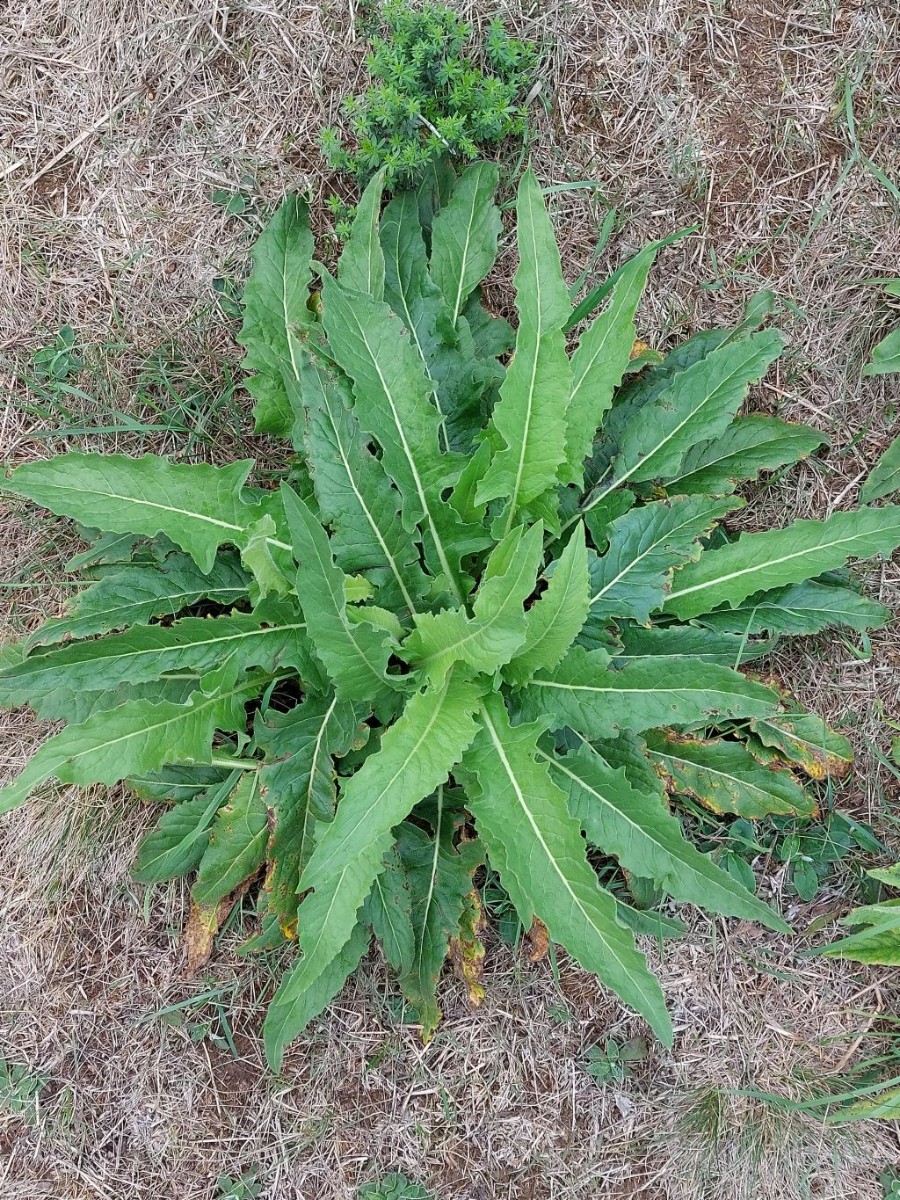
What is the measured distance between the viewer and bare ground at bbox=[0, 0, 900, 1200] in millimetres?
2545

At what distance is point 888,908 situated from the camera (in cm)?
249

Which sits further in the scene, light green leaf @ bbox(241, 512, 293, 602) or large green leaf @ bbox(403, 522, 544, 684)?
light green leaf @ bbox(241, 512, 293, 602)

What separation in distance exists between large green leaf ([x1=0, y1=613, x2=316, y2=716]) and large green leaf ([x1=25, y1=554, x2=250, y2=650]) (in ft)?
0.52

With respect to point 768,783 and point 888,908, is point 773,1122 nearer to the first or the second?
point 888,908

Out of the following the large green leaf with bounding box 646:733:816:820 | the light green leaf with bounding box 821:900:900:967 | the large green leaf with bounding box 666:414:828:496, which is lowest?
the light green leaf with bounding box 821:900:900:967

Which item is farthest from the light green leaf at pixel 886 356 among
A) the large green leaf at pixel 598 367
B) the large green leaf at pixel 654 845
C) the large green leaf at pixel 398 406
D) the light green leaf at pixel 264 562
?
the light green leaf at pixel 264 562

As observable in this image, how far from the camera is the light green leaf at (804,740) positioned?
8.24 feet

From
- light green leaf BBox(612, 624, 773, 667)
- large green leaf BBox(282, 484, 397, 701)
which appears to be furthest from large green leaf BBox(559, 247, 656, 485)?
large green leaf BBox(282, 484, 397, 701)

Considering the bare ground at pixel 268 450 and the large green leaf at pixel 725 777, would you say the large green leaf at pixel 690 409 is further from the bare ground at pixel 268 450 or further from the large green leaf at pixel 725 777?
the large green leaf at pixel 725 777

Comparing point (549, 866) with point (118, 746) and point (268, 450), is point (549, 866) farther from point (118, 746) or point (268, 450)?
point (268, 450)

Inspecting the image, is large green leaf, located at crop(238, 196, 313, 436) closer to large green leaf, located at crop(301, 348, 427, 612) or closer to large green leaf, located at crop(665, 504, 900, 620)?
large green leaf, located at crop(301, 348, 427, 612)

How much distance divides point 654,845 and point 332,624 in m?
0.94

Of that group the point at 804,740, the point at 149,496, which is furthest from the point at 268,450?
the point at 804,740

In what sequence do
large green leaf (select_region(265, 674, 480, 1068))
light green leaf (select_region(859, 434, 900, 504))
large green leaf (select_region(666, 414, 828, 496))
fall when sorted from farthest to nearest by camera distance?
light green leaf (select_region(859, 434, 900, 504)) → large green leaf (select_region(666, 414, 828, 496)) → large green leaf (select_region(265, 674, 480, 1068))
